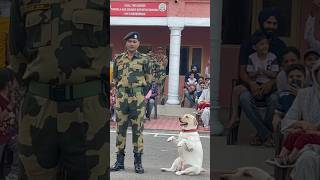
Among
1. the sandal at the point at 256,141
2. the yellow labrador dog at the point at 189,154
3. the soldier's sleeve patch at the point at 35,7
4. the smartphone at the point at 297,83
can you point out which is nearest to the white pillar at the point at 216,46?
the sandal at the point at 256,141

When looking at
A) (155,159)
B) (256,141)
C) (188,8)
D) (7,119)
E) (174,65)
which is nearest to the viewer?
(256,141)

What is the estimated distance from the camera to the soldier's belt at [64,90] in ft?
6.89

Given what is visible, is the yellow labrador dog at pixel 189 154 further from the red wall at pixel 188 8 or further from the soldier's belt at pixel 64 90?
the red wall at pixel 188 8

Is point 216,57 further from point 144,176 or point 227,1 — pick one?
point 144,176

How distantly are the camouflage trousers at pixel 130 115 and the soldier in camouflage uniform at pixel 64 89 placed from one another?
2969 millimetres

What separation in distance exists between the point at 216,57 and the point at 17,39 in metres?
0.87

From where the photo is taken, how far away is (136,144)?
5.33 metres

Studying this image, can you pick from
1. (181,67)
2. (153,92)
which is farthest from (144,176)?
(181,67)

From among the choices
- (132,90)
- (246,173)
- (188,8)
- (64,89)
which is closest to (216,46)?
(246,173)

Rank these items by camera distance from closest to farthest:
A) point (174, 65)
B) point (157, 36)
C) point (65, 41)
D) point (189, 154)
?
point (65, 41)
point (189, 154)
point (174, 65)
point (157, 36)

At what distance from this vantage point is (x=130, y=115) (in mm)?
Result: 5242

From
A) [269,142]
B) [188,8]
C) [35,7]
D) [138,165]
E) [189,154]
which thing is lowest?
[138,165]

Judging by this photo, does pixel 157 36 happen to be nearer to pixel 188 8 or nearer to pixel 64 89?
pixel 188 8

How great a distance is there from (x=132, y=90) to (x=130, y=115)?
0.25 m
